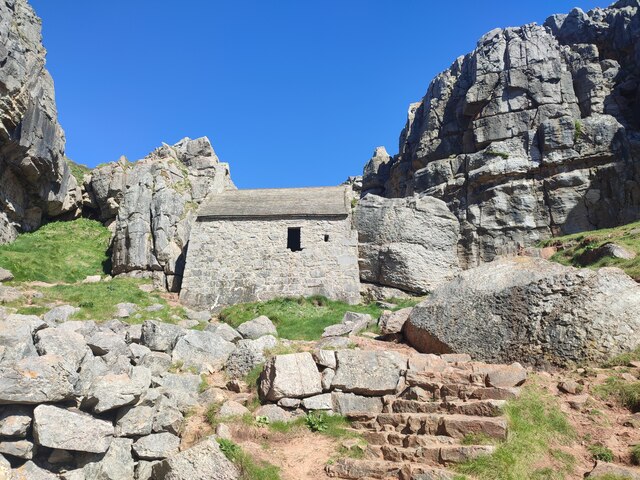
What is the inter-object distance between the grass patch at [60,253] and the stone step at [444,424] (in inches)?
796

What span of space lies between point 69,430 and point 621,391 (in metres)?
10.00

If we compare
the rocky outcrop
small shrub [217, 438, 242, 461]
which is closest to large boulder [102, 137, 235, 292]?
the rocky outcrop

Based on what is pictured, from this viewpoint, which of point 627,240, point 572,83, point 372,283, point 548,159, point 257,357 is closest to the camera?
point 257,357

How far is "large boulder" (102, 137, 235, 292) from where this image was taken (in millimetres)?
24344

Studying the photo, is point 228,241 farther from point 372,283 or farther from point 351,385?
point 351,385

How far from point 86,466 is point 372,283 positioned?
1706 cm

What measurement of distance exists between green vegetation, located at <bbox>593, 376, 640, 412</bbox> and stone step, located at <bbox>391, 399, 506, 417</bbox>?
6.53 feet

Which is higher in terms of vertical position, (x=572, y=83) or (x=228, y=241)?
(x=572, y=83)

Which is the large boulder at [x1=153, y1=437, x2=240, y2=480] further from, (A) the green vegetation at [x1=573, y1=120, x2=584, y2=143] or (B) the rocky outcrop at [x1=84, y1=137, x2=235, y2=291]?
(A) the green vegetation at [x1=573, y1=120, x2=584, y2=143]

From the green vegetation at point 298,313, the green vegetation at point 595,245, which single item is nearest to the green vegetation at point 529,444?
the green vegetation at point 298,313

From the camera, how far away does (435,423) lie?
7820mm

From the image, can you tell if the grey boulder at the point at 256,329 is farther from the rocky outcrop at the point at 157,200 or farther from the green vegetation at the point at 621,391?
the rocky outcrop at the point at 157,200

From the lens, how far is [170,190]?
2675 cm

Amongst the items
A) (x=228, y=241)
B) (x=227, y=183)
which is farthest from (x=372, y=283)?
(x=227, y=183)
